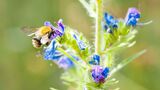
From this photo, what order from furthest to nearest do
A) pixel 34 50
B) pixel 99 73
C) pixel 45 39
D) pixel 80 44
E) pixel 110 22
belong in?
pixel 34 50 < pixel 110 22 < pixel 80 44 < pixel 45 39 < pixel 99 73

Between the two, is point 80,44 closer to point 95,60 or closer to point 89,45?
point 89,45

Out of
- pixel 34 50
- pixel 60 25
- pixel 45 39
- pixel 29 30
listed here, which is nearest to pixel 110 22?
pixel 60 25

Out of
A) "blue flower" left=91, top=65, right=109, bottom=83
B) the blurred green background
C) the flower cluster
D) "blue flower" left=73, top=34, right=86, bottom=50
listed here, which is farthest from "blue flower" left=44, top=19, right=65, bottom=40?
the blurred green background

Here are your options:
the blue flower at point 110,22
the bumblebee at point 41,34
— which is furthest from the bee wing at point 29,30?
the blue flower at point 110,22

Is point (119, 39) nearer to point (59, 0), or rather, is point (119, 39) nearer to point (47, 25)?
point (47, 25)

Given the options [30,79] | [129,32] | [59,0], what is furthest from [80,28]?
[129,32]
